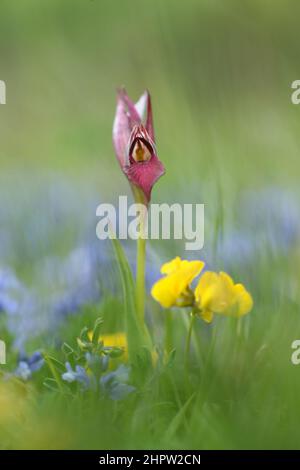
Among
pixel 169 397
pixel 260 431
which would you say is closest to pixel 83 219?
pixel 169 397

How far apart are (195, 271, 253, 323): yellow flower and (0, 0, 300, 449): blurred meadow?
3cm

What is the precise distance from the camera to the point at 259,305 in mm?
1103

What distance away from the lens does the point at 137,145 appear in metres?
0.96

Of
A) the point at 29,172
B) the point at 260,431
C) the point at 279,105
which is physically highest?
the point at 279,105

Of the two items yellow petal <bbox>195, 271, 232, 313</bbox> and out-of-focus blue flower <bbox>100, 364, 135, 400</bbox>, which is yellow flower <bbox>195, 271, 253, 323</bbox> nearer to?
yellow petal <bbox>195, 271, 232, 313</bbox>

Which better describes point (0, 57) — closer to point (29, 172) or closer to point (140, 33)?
point (140, 33)

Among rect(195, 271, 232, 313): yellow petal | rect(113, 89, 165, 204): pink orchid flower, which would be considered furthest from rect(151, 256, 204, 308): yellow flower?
rect(113, 89, 165, 204): pink orchid flower

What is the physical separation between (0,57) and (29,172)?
46.4 inches

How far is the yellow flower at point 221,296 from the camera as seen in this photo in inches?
36.0

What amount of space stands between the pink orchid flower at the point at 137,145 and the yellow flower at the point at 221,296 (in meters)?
0.14

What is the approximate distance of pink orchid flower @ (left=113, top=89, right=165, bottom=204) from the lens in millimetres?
954

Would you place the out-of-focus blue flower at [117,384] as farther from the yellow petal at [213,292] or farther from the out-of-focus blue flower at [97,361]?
the yellow petal at [213,292]

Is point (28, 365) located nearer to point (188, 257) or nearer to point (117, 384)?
point (117, 384)

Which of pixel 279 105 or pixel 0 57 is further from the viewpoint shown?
pixel 0 57
